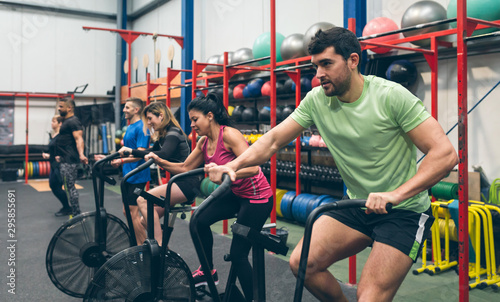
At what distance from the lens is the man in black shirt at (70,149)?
15.4ft

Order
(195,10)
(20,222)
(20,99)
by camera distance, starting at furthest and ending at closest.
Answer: (20,99) → (195,10) → (20,222)

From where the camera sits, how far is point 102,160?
2699 mm

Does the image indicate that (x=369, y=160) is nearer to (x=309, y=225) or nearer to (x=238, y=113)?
(x=309, y=225)

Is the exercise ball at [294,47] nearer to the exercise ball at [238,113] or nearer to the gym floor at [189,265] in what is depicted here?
the exercise ball at [238,113]

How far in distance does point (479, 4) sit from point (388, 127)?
8.79 feet

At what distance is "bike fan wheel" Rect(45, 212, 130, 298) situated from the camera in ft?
8.67

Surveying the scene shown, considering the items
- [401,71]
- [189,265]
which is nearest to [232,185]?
[189,265]

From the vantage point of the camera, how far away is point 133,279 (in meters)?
2.14

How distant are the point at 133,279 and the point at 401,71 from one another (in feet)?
11.2

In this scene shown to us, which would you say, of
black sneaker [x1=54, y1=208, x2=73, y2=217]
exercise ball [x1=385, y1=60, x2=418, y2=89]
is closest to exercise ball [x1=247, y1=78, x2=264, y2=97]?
exercise ball [x1=385, y1=60, x2=418, y2=89]

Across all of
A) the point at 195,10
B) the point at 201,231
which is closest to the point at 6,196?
the point at 195,10

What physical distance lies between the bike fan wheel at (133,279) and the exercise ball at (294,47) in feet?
12.2

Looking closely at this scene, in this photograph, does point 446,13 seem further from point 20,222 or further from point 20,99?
point 20,99

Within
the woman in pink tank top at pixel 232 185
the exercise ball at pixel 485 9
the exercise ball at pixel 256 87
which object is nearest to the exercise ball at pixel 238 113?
the exercise ball at pixel 256 87
